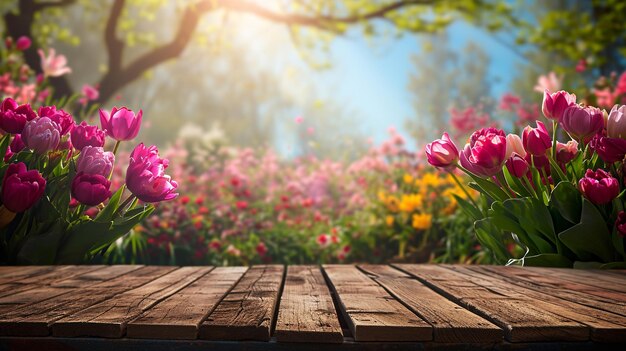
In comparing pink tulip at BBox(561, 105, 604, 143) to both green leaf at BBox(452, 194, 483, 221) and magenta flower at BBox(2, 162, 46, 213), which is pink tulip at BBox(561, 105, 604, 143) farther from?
magenta flower at BBox(2, 162, 46, 213)

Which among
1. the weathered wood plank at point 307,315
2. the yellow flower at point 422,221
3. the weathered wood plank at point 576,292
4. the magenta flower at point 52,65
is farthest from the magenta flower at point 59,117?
the yellow flower at point 422,221

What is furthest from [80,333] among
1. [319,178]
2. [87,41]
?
[87,41]

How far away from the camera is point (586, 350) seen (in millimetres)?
1304

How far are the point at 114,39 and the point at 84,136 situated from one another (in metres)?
8.73

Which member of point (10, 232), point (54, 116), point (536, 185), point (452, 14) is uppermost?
point (452, 14)

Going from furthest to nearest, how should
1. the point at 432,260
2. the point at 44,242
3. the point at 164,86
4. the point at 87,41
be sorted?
the point at 164,86, the point at 87,41, the point at 432,260, the point at 44,242

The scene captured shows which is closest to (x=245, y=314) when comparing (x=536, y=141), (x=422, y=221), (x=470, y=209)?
(x=536, y=141)

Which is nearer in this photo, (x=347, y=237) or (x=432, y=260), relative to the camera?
(x=432, y=260)

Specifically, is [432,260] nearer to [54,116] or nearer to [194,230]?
[194,230]

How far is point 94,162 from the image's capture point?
88.7 inches

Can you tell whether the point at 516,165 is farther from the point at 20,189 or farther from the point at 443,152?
the point at 20,189

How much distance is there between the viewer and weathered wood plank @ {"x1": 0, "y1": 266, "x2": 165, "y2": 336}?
1340 mm

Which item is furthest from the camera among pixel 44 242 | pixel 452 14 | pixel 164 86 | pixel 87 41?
pixel 164 86

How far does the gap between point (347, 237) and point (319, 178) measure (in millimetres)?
1984
